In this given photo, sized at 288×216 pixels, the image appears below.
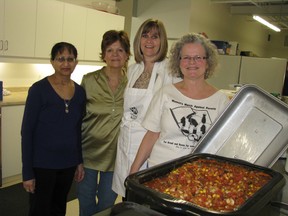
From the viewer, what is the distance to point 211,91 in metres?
1.43

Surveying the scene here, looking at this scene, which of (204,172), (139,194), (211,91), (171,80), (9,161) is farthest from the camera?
(9,161)

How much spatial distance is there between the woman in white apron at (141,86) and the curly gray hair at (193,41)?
0.46ft

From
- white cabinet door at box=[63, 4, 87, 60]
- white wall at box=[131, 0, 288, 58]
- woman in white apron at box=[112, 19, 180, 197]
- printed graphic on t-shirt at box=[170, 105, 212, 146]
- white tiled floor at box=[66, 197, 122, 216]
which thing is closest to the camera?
printed graphic on t-shirt at box=[170, 105, 212, 146]

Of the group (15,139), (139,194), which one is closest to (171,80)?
(139,194)

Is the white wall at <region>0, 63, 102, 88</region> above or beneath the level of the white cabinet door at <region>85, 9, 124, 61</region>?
beneath

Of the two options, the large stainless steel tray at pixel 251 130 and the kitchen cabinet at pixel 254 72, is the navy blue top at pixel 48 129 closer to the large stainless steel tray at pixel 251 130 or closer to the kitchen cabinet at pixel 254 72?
the large stainless steel tray at pixel 251 130

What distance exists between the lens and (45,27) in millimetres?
3666

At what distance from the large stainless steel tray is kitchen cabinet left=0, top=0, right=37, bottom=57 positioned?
2819mm

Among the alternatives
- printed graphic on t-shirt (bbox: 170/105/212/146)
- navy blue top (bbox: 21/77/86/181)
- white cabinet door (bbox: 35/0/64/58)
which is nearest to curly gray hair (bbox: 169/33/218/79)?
printed graphic on t-shirt (bbox: 170/105/212/146)

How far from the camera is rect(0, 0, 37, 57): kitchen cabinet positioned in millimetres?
3236

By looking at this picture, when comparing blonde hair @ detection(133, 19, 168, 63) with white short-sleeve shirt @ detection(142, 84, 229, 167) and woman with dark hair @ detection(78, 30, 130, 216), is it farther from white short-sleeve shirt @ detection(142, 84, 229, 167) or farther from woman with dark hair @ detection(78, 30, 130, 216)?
white short-sleeve shirt @ detection(142, 84, 229, 167)

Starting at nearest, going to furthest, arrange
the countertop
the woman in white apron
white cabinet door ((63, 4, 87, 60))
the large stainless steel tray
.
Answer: the large stainless steel tray < the woman in white apron < the countertop < white cabinet door ((63, 4, 87, 60))

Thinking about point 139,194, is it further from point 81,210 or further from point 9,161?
point 9,161

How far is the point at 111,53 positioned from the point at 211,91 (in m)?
0.71
